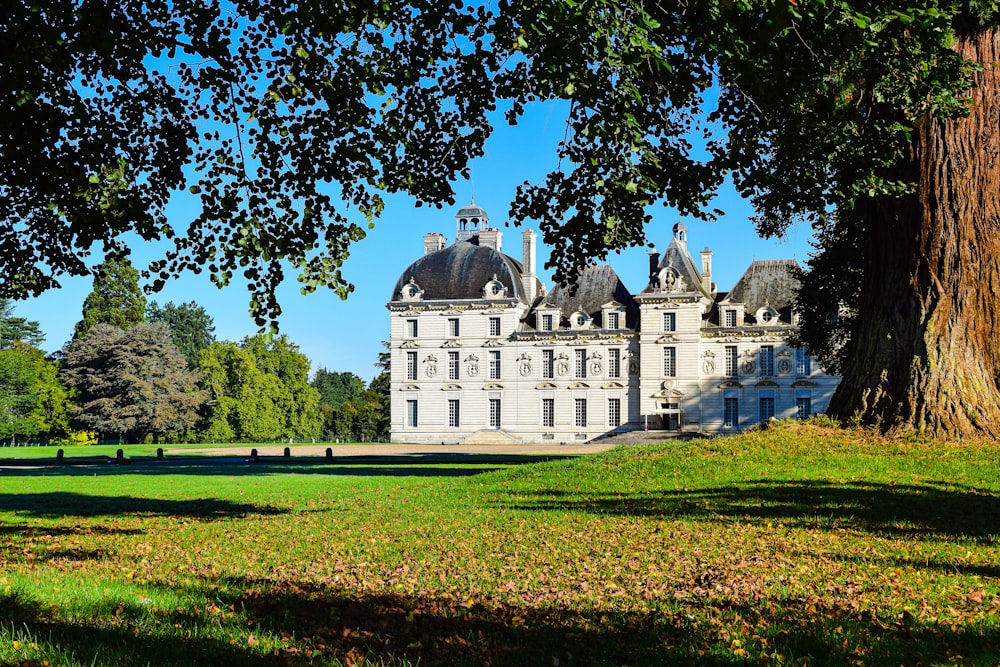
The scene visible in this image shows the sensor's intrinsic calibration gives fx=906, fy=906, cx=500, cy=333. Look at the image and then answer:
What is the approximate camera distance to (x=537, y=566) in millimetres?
7938

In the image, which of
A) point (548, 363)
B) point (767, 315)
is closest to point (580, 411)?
point (548, 363)

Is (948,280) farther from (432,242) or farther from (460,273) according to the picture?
(432,242)

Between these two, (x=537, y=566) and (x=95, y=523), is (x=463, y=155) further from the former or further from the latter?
(x=95, y=523)

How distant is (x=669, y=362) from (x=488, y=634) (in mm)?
57218

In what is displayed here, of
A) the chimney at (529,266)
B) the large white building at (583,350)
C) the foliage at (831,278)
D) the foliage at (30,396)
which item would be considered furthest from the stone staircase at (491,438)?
the foliage at (831,278)

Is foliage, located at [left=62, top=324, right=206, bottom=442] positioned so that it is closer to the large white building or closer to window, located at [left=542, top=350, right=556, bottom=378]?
the large white building

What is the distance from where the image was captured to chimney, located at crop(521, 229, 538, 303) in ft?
219

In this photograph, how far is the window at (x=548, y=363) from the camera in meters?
64.0

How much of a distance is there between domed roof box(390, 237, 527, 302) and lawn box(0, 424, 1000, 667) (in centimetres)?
4899

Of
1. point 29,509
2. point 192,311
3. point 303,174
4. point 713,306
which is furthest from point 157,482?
point 192,311

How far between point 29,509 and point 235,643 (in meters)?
12.2

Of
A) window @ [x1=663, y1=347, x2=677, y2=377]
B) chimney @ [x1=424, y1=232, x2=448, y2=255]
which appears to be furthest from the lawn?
chimney @ [x1=424, y1=232, x2=448, y2=255]

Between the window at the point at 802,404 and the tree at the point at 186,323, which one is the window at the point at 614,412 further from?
the tree at the point at 186,323

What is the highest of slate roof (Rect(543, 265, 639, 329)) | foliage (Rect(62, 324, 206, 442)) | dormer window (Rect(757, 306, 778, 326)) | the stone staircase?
slate roof (Rect(543, 265, 639, 329))
